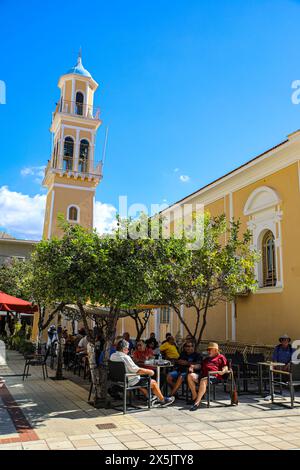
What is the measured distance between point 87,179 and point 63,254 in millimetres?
20331

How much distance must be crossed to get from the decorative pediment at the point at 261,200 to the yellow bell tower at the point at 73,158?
43.9ft

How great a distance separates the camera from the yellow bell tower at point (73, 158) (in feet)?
89.0

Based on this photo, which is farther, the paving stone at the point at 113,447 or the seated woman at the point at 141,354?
the seated woman at the point at 141,354

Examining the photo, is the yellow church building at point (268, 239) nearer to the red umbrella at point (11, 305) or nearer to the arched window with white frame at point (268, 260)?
the arched window with white frame at point (268, 260)

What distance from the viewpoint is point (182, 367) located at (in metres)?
9.68

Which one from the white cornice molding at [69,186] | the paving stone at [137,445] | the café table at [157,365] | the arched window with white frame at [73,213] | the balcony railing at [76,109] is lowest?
the paving stone at [137,445]

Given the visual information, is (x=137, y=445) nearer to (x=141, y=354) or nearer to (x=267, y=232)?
(x=141, y=354)

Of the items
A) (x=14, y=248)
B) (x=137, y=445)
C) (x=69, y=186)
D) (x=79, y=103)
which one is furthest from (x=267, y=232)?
(x=14, y=248)

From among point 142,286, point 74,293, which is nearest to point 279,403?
point 142,286

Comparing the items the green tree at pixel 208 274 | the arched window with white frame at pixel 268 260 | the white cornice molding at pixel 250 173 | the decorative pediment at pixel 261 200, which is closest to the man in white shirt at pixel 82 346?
the green tree at pixel 208 274

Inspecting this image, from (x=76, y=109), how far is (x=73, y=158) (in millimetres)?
3885

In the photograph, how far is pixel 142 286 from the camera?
816 centimetres

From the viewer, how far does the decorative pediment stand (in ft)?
47.0
